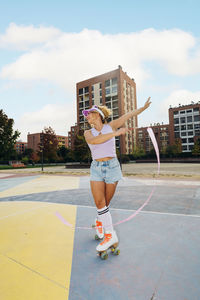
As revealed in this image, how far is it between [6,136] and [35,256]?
47521mm

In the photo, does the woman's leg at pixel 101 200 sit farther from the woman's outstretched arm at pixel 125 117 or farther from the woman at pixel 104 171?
the woman's outstretched arm at pixel 125 117

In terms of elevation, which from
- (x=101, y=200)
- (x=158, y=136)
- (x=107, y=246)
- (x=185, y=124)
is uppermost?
(x=185, y=124)

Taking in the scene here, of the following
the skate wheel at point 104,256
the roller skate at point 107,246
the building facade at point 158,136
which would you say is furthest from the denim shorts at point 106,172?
the building facade at point 158,136

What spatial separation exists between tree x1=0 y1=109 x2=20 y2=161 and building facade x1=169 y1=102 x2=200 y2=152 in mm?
62335

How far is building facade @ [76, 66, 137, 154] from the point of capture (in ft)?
200

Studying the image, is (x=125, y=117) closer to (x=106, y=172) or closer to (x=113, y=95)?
(x=106, y=172)

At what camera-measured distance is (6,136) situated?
4456 centimetres

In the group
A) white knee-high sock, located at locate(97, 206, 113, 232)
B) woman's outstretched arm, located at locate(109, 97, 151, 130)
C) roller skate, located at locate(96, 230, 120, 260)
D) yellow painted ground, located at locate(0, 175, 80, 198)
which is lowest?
yellow painted ground, located at locate(0, 175, 80, 198)

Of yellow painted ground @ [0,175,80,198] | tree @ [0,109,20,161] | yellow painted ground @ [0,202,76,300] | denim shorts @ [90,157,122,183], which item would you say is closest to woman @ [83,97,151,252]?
denim shorts @ [90,157,122,183]

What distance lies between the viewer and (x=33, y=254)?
102 inches

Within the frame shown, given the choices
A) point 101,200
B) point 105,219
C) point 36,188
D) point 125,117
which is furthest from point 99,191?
point 36,188

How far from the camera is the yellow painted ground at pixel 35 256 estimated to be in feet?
6.04

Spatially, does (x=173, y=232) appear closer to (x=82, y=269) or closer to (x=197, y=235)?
(x=197, y=235)

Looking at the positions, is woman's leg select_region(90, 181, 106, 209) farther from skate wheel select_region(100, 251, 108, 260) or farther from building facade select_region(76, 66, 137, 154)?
building facade select_region(76, 66, 137, 154)
